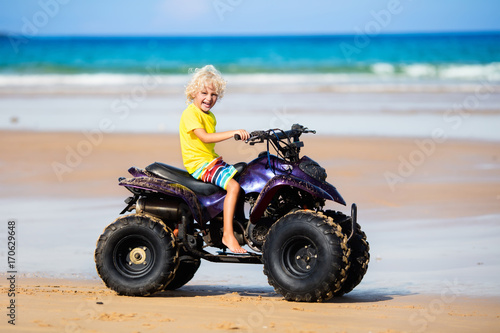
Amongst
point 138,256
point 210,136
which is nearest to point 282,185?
point 210,136

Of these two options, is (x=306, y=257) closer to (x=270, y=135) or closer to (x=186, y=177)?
(x=270, y=135)

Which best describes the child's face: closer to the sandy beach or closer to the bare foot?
the bare foot

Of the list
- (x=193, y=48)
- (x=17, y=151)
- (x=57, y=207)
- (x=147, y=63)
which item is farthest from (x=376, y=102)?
(x=193, y=48)

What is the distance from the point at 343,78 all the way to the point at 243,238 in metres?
30.9

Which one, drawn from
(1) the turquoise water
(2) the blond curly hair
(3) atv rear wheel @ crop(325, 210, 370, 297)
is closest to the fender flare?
(2) the blond curly hair

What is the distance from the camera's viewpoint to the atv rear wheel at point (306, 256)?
616 cm

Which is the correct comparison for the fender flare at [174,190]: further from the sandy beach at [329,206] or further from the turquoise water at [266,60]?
the turquoise water at [266,60]

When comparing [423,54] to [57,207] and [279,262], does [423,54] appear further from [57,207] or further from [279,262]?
[279,262]

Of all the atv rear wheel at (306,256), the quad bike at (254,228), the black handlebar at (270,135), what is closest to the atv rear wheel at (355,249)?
the quad bike at (254,228)

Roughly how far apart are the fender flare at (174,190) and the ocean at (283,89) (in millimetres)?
7055

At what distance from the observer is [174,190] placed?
662 cm

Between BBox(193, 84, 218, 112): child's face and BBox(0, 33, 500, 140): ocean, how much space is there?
22.6ft

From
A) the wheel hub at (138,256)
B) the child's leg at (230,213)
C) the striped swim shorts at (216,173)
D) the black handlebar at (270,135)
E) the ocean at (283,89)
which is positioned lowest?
the wheel hub at (138,256)

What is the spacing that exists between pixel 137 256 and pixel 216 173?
956mm
